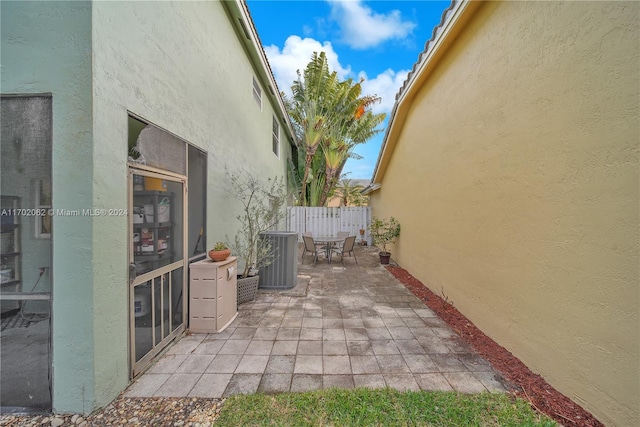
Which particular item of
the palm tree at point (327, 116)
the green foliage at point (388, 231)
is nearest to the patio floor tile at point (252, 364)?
the green foliage at point (388, 231)

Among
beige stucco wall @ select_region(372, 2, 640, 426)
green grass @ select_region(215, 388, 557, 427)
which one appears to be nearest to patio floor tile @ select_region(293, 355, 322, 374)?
green grass @ select_region(215, 388, 557, 427)

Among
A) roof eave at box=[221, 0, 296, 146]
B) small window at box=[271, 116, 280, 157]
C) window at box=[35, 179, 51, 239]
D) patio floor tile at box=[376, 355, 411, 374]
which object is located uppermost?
roof eave at box=[221, 0, 296, 146]

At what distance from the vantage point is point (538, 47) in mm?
2736

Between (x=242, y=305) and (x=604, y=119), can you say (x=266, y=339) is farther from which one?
(x=604, y=119)

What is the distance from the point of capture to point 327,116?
1159 centimetres

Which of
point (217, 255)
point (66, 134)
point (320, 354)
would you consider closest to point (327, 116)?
point (217, 255)

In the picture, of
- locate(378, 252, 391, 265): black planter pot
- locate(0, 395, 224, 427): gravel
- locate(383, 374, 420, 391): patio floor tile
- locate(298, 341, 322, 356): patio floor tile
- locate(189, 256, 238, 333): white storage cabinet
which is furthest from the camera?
locate(378, 252, 391, 265): black planter pot

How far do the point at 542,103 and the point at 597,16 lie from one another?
2.45ft

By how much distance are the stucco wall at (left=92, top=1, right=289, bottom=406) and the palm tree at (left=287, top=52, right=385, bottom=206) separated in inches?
226

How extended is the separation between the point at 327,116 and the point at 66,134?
10.7 metres

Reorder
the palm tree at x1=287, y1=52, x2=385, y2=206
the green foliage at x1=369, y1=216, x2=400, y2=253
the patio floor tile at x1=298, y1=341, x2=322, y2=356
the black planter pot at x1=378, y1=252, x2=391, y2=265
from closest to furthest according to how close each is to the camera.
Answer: the patio floor tile at x1=298, y1=341, x2=322, y2=356 < the green foliage at x1=369, y1=216, x2=400, y2=253 < the black planter pot at x1=378, y1=252, x2=391, y2=265 < the palm tree at x1=287, y1=52, x2=385, y2=206

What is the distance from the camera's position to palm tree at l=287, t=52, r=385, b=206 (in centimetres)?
1032

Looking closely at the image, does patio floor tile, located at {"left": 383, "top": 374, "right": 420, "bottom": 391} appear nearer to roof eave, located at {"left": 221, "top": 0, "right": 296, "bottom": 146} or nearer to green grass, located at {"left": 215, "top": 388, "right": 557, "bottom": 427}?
green grass, located at {"left": 215, "top": 388, "right": 557, "bottom": 427}

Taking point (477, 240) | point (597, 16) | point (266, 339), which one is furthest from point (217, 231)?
point (597, 16)
